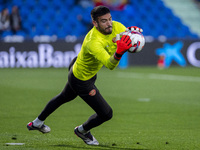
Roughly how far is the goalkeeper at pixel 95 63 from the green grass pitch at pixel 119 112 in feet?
1.39

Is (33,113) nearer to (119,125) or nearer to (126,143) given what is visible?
(119,125)

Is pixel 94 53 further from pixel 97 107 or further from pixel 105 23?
pixel 97 107

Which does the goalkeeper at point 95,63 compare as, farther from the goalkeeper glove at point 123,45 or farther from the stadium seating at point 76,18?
the stadium seating at point 76,18

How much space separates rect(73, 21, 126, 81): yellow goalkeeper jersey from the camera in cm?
632

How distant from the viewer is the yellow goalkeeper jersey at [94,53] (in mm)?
6316

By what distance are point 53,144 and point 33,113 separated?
335cm

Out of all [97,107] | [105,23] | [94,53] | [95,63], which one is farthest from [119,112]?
[94,53]

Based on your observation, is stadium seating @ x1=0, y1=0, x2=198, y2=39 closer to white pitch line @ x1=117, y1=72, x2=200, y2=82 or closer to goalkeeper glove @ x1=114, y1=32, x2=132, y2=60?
white pitch line @ x1=117, y1=72, x2=200, y2=82

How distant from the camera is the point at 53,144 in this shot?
7164mm

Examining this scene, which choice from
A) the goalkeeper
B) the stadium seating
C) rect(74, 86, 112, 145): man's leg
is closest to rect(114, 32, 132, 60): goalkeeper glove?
the goalkeeper

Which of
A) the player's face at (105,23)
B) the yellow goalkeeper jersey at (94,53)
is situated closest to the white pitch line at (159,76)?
the yellow goalkeeper jersey at (94,53)

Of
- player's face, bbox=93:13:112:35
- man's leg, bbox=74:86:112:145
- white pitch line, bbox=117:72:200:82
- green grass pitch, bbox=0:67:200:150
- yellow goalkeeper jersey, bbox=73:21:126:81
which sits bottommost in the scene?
white pitch line, bbox=117:72:200:82

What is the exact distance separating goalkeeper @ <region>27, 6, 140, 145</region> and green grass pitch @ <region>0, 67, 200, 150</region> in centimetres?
42

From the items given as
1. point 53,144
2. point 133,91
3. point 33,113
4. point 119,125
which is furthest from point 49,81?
point 53,144
